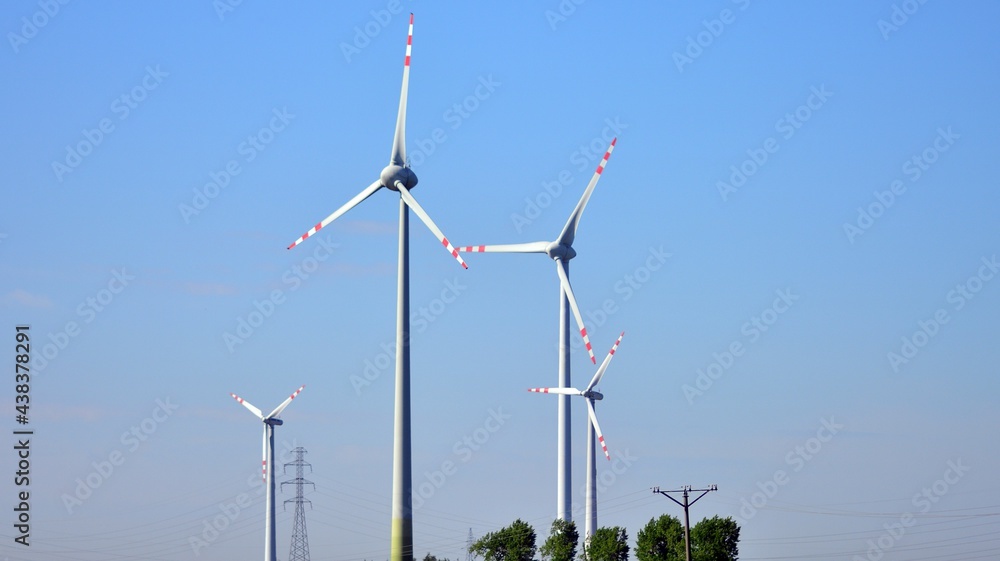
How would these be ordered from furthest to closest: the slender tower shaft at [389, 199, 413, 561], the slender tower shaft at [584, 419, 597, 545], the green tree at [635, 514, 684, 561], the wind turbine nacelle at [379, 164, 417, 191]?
the slender tower shaft at [584, 419, 597, 545] → the green tree at [635, 514, 684, 561] → the wind turbine nacelle at [379, 164, 417, 191] → the slender tower shaft at [389, 199, 413, 561]

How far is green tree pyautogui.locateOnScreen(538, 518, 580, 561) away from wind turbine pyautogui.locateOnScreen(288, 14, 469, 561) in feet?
160

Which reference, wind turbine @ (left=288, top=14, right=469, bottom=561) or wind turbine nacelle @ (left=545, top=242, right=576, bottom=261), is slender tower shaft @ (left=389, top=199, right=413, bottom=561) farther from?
wind turbine nacelle @ (left=545, top=242, right=576, bottom=261)

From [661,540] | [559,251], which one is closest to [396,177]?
[559,251]

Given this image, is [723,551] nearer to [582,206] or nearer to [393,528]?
[582,206]

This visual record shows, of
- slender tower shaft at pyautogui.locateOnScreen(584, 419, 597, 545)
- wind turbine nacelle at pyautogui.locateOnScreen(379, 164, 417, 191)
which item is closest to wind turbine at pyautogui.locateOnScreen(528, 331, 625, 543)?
slender tower shaft at pyautogui.locateOnScreen(584, 419, 597, 545)

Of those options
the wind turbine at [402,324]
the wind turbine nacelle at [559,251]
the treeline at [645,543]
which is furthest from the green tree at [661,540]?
the wind turbine at [402,324]

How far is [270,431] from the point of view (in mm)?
164250

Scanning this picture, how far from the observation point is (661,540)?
141125 mm

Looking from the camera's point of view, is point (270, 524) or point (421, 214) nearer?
point (421, 214)

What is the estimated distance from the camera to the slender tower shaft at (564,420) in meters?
143

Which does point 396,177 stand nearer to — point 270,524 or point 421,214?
point 421,214

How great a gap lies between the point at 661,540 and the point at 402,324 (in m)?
52.0

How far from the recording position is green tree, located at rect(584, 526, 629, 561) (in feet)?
474

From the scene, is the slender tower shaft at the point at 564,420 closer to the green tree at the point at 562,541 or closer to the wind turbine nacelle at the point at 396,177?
the green tree at the point at 562,541
